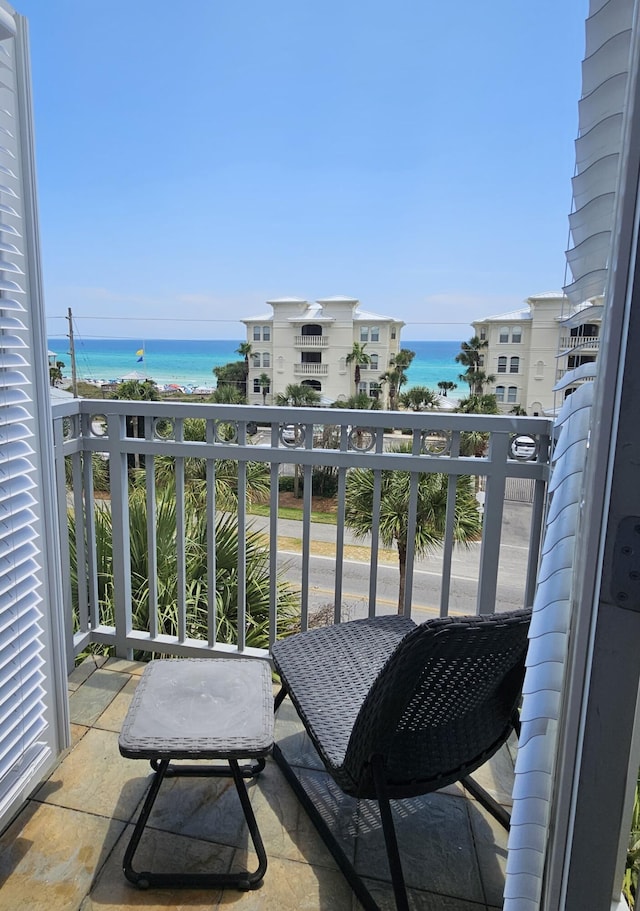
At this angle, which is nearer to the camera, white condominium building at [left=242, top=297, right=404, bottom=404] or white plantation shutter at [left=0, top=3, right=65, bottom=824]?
white plantation shutter at [left=0, top=3, right=65, bottom=824]

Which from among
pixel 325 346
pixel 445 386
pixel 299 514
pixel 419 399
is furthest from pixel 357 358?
pixel 299 514

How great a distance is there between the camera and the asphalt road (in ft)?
33.7

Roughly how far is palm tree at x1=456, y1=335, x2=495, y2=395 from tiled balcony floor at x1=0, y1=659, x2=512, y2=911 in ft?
90.6

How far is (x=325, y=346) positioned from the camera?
110ft

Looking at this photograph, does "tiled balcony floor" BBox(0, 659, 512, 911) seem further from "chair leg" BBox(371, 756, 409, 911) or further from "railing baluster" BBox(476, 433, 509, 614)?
"railing baluster" BBox(476, 433, 509, 614)

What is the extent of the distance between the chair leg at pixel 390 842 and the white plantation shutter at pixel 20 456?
0.95 metres

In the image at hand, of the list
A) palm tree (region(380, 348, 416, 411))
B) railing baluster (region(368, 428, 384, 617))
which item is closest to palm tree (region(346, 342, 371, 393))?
palm tree (region(380, 348, 416, 411))

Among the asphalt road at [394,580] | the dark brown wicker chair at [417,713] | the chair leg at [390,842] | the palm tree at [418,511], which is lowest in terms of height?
the asphalt road at [394,580]

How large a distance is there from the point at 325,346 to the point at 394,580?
23629 millimetres

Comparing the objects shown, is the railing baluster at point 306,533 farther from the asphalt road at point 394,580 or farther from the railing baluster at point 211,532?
the asphalt road at point 394,580

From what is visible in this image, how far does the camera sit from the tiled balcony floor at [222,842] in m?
1.31

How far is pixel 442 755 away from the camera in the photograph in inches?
50.3

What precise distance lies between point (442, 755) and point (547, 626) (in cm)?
70

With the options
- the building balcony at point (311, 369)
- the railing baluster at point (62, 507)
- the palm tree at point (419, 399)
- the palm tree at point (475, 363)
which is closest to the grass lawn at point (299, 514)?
the palm tree at point (419, 399)
